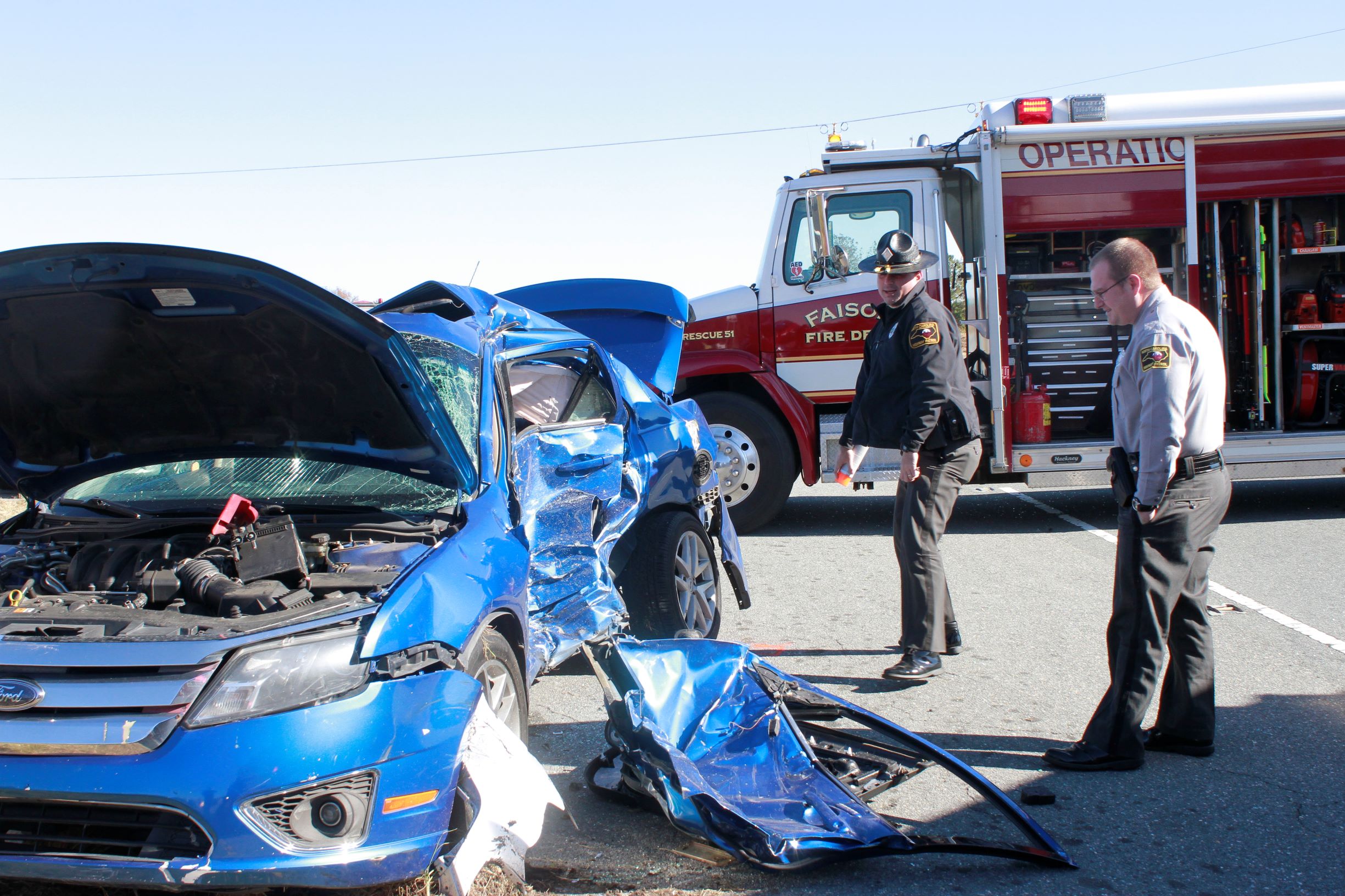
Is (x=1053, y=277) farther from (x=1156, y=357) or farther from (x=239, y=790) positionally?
(x=239, y=790)

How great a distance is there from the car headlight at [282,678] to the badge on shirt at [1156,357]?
274 centimetres

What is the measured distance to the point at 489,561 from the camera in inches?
125

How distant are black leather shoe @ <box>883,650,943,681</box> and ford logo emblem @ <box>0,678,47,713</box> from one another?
133 inches

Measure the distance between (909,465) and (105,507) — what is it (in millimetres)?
3180

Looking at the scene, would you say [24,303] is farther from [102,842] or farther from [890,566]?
[890,566]

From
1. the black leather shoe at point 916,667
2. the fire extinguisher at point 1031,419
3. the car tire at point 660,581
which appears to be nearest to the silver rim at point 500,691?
the car tire at point 660,581

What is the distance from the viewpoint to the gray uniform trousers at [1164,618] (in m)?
3.73

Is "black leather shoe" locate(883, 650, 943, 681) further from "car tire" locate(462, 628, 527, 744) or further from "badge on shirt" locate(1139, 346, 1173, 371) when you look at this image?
"car tire" locate(462, 628, 527, 744)

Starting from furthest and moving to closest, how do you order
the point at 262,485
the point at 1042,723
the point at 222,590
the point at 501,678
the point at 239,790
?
1. the point at 1042,723
2. the point at 262,485
3. the point at 501,678
4. the point at 222,590
5. the point at 239,790

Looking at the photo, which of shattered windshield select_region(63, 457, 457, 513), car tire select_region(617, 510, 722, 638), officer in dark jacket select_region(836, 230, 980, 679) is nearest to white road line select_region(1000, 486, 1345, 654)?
officer in dark jacket select_region(836, 230, 980, 679)

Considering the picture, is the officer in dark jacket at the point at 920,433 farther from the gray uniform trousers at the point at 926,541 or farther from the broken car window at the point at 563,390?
the broken car window at the point at 563,390

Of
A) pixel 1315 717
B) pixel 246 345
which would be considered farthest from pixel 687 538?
pixel 1315 717

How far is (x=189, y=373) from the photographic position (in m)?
3.59

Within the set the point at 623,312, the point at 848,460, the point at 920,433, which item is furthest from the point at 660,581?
the point at 623,312
